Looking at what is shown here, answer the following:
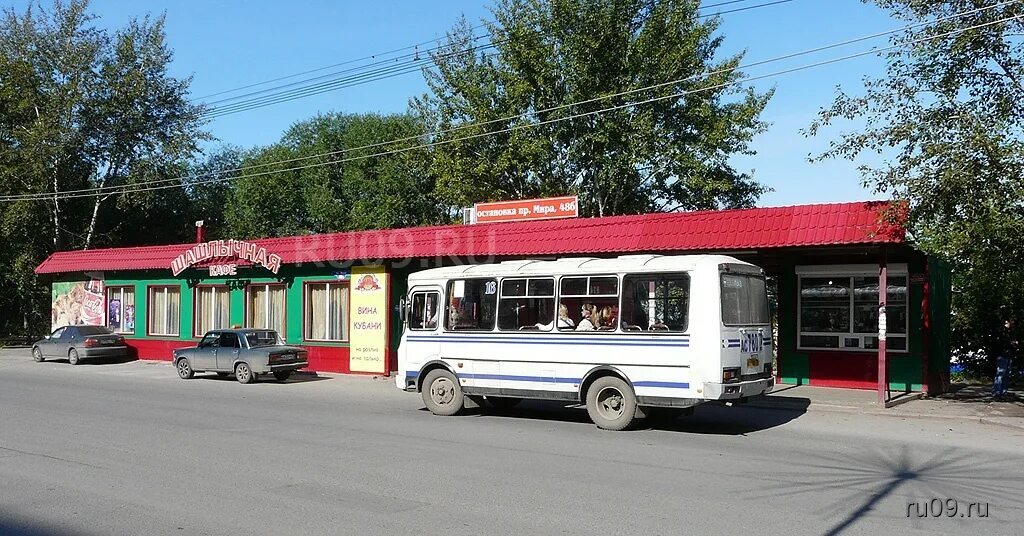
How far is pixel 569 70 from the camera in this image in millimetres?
36594

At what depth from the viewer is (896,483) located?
30.4 feet

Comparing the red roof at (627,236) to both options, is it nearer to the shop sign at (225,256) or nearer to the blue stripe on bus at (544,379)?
the shop sign at (225,256)

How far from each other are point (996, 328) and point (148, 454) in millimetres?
21443

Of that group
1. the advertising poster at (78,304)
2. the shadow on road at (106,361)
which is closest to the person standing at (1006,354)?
the shadow on road at (106,361)

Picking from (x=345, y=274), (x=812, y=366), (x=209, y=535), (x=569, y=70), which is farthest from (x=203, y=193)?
(x=209, y=535)

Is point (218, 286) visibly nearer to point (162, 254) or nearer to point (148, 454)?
point (162, 254)

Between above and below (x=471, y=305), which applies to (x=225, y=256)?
above

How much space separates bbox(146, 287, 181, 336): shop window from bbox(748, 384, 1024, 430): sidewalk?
22303mm

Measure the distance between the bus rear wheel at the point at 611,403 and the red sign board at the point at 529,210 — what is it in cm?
1102

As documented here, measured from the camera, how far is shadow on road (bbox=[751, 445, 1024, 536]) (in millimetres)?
7887

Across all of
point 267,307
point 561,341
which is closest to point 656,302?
point 561,341

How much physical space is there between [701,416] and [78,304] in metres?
29.4

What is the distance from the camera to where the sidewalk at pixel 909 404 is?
50.0 feet

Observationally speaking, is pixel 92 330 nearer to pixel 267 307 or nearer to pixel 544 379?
pixel 267 307
